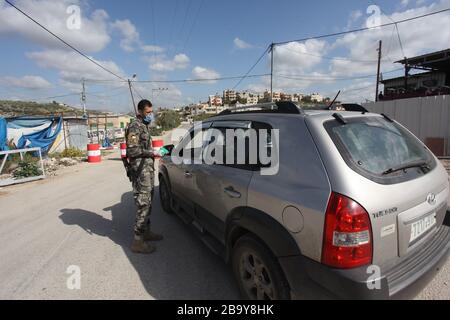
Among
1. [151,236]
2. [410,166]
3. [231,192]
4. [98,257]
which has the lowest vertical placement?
[98,257]

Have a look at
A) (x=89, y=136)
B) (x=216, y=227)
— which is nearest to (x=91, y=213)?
(x=216, y=227)

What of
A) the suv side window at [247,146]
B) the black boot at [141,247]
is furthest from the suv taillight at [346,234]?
the black boot at [141,247]

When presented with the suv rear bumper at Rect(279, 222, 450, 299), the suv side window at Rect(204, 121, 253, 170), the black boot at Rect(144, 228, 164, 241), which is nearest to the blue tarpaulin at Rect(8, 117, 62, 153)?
the black boot at Rect(144, 228, 164, 241)

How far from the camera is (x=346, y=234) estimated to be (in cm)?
163

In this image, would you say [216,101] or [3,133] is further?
[216,101]

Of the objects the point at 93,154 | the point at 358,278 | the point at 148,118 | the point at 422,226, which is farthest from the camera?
the point at 93,154

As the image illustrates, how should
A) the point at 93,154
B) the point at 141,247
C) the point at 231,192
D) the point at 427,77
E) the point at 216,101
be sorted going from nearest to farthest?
the point at 231,192 → the point at 141,247 → the point at 93,154 → the point at 427,77 → the point at 216,101

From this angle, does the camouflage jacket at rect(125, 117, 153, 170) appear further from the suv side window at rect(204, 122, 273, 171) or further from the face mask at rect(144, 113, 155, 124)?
the suv side window at rect(204, 122, 273, 171)

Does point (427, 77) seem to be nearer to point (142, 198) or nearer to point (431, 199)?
point (431, 199)

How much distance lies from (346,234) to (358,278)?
10.7 inches

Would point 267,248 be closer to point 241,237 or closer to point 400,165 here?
point 241,237

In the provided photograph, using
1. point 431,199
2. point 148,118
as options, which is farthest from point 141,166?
point 431,199

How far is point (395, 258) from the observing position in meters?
1.79
